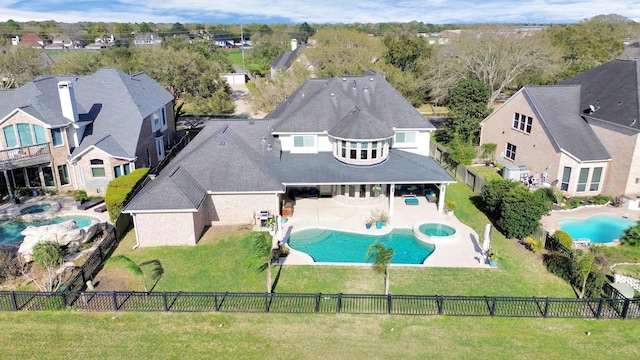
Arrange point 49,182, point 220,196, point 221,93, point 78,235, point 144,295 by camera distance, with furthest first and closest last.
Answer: point 221,93
point 49,182
point 220,196
point 78,235
point 144,295

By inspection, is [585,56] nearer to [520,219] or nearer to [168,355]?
[520,219]

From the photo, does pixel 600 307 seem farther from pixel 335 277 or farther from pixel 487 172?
pixel 487 172

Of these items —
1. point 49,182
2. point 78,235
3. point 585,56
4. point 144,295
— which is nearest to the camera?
point 144,295

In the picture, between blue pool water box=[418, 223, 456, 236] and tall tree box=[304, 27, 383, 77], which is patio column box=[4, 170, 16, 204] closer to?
blue pool water box=[418, 223, 456, 236]

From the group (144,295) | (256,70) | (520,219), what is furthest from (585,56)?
(256,70)

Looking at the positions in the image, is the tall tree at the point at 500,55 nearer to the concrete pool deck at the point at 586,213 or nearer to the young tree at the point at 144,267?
the concrete pool deck at the point at 586,213

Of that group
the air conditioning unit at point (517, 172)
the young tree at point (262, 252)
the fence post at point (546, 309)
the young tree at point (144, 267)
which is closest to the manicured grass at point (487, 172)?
the air conditioning unit at point (517, 172)
